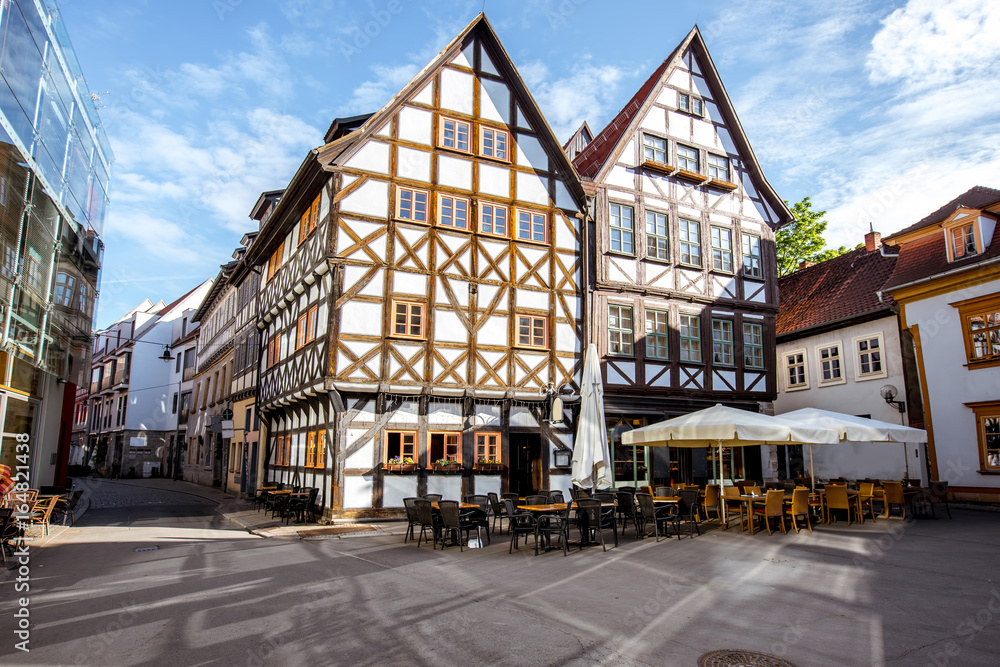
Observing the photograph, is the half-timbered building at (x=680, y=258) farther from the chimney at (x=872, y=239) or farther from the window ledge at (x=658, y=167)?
the chimney at (x=872, y=239)

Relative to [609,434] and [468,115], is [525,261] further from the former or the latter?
[609,434]

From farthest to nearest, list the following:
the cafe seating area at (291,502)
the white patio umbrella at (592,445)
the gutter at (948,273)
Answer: the gutter at (948,273) < the cafe seating area at (291,502) < the white patio umbrella at (592,445)

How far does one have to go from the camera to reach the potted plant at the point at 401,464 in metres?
15.9

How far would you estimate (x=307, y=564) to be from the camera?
10.0 meters

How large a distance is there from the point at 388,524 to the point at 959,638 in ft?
38.8

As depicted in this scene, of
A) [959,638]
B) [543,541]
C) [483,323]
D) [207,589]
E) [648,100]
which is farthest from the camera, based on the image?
[648,100]

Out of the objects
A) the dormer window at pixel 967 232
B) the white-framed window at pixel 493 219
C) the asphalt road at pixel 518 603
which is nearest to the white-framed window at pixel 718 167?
the dormer window at pixel 967 232

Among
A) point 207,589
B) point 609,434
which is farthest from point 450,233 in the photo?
point 207,589

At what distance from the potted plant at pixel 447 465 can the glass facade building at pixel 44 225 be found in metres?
9.27

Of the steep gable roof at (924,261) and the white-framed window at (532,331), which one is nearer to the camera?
the steep gable roof at (924,261)

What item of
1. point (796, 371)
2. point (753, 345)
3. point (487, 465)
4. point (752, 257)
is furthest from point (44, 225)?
point (796, 371)

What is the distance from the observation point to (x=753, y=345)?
21500 mm

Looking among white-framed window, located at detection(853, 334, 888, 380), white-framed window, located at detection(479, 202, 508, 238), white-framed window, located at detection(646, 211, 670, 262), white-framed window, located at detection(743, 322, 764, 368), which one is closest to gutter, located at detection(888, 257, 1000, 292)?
white-framed window, located at detection(853, 334, 888, 380)

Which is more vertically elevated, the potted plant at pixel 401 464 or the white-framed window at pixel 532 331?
the white-framed window at pixel 532 331
